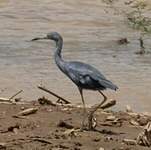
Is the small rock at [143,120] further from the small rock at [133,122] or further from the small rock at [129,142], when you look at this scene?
the small rock at [129,142]

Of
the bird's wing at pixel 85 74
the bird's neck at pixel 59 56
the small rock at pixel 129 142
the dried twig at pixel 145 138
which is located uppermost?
the bird's neck at pixel 59 56

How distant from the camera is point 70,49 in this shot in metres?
16.1

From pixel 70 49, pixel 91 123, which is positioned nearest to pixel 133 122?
pixel 91 123

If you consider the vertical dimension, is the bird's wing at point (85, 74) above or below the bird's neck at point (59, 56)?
below

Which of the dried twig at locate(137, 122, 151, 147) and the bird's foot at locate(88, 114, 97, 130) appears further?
the bird's foot at locate(88, 114, 97, 130)

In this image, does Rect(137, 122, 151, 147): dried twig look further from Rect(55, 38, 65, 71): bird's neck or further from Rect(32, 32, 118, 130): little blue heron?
Rect(55, 38, 65, 71): bird's neck

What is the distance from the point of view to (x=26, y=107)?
8.74 m

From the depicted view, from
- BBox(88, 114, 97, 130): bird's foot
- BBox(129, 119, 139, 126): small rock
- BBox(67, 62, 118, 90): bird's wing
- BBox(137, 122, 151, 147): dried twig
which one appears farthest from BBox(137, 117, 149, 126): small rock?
BBox(137, 122, 151, 147): dried twig

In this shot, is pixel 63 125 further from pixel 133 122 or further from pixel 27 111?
pixel 133 122

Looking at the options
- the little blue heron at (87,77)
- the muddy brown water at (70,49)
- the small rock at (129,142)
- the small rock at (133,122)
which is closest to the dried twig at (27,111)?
the little blue heron at (87,77)

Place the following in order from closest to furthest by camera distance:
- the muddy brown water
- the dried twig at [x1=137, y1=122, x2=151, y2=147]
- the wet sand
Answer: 1. the wet sand
2. the dried twig at [x1=137, y1=122, x2=151, y2=147]
3. the muddy brown water

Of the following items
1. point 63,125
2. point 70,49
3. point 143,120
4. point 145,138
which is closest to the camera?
point 145,138

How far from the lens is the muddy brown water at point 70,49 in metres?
11.8

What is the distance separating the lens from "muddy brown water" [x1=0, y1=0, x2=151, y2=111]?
11.8 meters
